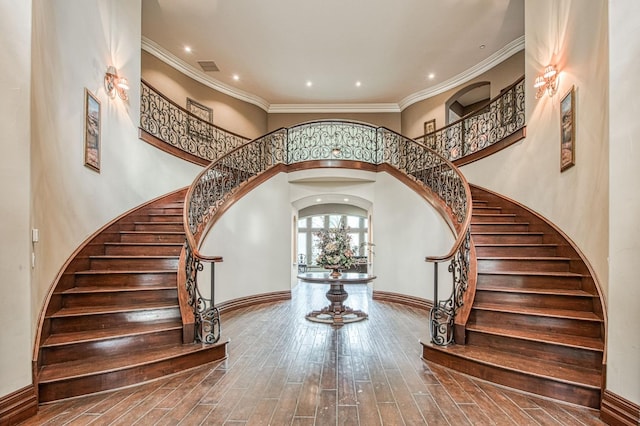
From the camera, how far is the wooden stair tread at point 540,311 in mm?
3252

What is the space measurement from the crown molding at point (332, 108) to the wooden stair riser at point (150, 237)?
656 cm

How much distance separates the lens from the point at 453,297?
12.7 feet

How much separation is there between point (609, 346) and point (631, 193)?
1.12 meters

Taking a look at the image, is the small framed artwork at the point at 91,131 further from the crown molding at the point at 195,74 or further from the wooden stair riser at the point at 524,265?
the wooden stair riser at the point at 524,265

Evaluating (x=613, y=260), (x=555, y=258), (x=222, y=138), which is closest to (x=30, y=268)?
(x=613, y=260)

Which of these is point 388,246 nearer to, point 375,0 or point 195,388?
point 375,0

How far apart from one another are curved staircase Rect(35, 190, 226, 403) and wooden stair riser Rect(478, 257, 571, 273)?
10.9ft

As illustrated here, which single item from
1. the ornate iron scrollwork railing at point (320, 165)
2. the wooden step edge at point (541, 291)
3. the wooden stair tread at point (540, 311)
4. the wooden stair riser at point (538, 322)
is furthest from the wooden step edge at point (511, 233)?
the wooden stair riser at point (538, 322)

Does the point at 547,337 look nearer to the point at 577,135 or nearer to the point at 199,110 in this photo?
the point at 577,135

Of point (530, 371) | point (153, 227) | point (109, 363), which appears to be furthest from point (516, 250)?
point (153, 227)

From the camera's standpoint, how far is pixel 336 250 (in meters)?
5.81

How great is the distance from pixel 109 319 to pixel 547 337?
170 inches

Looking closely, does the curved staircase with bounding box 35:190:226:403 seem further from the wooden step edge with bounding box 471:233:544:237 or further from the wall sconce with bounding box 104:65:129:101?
the wooden step edge with bounding box 471:233:544:237

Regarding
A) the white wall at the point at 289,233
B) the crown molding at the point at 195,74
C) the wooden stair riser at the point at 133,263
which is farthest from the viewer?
the crown molding at the point at 195,74
